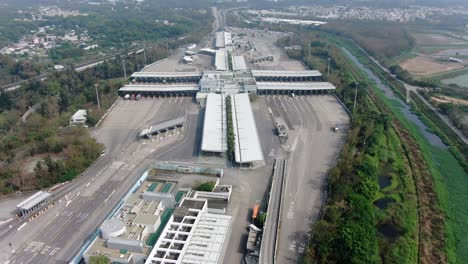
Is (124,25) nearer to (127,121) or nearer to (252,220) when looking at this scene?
(127,121)

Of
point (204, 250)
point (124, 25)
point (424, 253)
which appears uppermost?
point (124, 25)

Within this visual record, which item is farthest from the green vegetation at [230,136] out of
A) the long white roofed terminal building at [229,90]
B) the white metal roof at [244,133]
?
the white metal roof at [244,133]

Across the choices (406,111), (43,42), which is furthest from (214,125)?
(43,42)

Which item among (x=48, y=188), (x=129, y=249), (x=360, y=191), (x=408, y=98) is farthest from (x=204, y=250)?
(x=408, y=98)

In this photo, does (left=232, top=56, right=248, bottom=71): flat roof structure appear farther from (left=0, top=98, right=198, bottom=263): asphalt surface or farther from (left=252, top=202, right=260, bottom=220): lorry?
(left=252, top=202, right=260, bottom=220): lorry

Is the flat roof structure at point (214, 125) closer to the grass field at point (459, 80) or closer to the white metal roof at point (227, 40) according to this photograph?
the white metal roof at point (227, 40)

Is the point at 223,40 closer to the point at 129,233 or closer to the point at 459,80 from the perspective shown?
the point at 459,80
